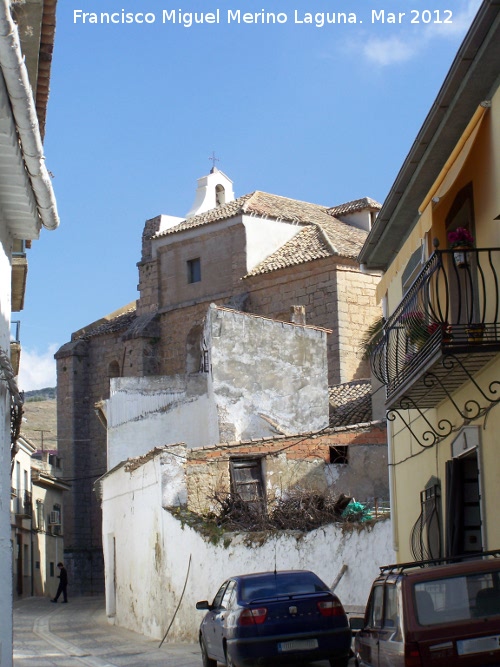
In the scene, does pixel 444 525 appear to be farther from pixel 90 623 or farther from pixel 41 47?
pixel 90 623

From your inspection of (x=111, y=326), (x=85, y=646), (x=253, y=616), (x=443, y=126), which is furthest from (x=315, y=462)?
(x=111, y=326)

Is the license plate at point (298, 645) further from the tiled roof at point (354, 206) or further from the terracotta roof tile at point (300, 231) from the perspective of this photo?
the tiled roof at point (354, 206)

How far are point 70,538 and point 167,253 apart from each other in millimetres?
12600

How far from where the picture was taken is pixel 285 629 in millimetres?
12078

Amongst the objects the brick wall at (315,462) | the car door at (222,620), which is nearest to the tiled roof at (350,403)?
the brick wall at (315,462)

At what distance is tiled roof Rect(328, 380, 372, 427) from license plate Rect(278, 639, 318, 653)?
16.6 metres

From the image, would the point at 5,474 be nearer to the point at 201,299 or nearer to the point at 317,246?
the point at 317,246

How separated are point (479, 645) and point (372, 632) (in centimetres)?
164

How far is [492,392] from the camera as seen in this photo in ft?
33.0

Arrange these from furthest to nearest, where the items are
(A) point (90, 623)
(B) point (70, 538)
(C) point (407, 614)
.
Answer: (B) point (70, 538), (A) point (90, 623), (C) point (407, 614)

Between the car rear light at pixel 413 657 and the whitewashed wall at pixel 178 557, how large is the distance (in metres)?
7.82

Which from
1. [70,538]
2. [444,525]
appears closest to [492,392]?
[444,525]

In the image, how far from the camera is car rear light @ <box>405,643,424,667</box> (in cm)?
766

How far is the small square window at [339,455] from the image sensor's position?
22344 millimetres
